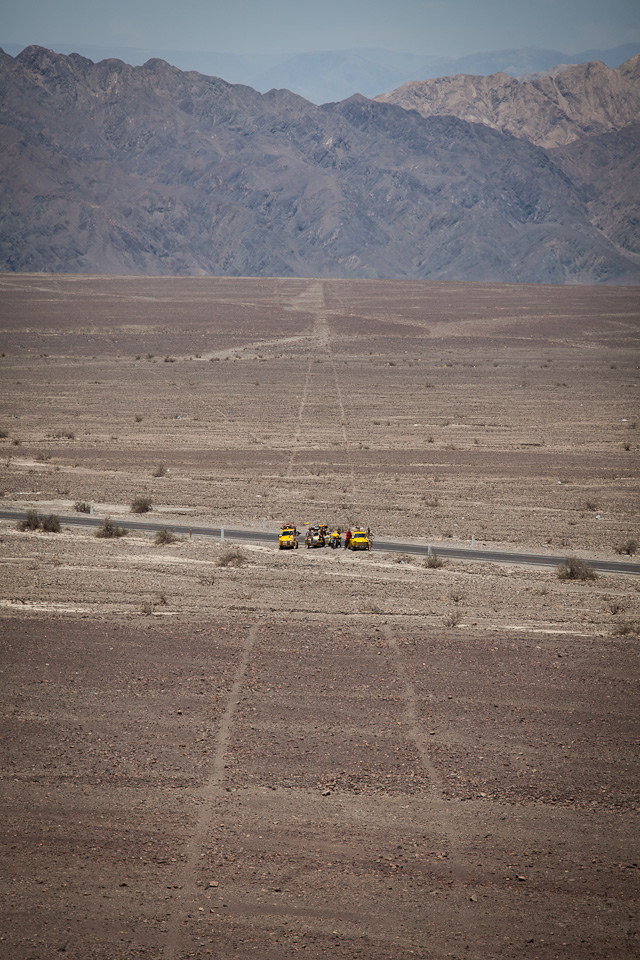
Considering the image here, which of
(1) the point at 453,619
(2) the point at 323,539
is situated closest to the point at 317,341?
(2) the point at 323,539

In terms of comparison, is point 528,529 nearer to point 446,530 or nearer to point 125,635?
point 446,530

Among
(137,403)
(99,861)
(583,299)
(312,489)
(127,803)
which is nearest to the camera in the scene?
(99,861)

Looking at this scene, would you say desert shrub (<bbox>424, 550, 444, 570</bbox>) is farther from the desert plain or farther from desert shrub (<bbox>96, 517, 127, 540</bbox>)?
desert shrub (<bbox>96, 517, 127, 540</bbox>)

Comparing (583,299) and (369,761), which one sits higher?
(583,299)

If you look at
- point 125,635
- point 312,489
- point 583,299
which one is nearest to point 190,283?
point 583,299

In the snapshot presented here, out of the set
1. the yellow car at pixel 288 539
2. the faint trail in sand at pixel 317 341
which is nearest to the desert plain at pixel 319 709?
the yellow car at pixel 288 539

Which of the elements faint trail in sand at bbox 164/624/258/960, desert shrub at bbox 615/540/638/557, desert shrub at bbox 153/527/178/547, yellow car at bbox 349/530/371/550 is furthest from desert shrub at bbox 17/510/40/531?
desert shrub at bbox 615/540/638/557

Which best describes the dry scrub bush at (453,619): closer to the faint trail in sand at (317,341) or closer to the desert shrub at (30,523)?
the faint trail in sand at (317,341)
